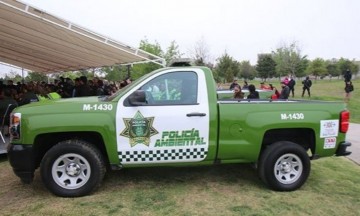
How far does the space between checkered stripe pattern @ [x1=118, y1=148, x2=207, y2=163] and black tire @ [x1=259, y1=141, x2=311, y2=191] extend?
37.1 inches

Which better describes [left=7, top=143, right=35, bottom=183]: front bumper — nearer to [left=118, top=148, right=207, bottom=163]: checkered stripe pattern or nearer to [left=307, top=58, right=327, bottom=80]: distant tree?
[left=118, top=148, right=207, bottom=163]: checkered stripe pattern

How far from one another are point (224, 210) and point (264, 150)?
4.09ft

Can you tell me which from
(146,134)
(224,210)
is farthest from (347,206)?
(146,134)

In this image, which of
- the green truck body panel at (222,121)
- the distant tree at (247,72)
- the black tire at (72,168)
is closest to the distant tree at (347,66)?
the distant tree at (247,72)

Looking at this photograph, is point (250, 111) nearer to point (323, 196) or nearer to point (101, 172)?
point (323, 196)

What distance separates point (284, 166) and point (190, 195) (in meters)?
1.45

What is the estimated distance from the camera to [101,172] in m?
4.95

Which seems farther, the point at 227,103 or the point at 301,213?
the point at 227,103

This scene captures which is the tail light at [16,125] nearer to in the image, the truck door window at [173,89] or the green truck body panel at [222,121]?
the green truck body panel at [222,121]

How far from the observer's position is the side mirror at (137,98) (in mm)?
4797

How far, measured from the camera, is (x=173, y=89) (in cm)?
514

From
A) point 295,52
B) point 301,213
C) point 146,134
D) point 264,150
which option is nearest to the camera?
point 301,213

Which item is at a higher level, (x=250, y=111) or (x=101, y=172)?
(x=250, y=111)

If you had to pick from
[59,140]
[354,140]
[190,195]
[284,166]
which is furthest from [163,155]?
[354,140]
